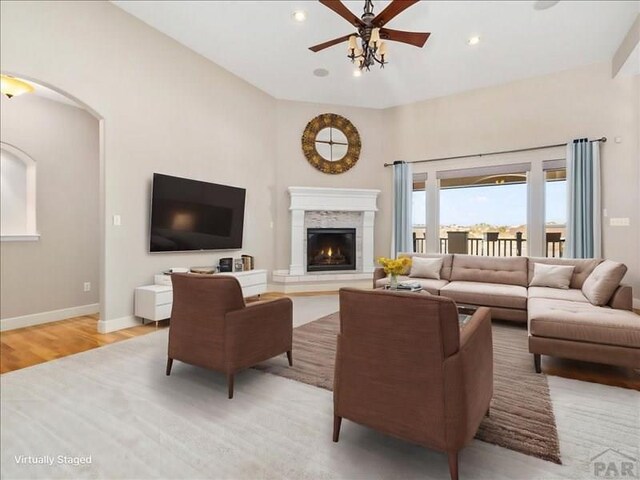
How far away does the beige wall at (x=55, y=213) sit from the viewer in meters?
3.81

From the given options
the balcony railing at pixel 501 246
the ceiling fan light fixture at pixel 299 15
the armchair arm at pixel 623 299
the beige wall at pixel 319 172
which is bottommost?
the armchair arm at pixel 623 299

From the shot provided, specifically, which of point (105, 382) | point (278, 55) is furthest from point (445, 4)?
point (105, 382)

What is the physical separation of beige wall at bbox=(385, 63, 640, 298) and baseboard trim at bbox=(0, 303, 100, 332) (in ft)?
18.9

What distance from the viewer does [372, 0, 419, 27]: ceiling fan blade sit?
267 centimetres

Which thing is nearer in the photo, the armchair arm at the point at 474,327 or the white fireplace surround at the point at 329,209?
the armchair arm at the point at 474,327

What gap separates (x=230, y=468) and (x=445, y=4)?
4592 mm

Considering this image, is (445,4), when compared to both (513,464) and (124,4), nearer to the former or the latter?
(124,4)

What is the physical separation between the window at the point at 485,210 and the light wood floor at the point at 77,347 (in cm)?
337

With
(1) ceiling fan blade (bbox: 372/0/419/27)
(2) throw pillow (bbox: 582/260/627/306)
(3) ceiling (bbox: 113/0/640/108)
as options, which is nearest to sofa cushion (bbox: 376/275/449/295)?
(2) throw pillow (bbox: 582/260/627/306)

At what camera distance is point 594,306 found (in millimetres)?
3055

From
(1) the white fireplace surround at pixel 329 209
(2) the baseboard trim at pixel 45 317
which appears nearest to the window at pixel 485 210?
(1) the white fireplace surround at pixel 329 209

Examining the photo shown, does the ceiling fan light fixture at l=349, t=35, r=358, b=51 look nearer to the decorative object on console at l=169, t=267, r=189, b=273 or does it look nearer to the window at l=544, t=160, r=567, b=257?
the decorative object on console at l=169, t=267, r=189, b=273

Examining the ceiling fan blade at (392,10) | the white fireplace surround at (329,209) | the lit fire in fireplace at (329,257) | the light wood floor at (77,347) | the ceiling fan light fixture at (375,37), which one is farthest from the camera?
the lit fire in fireplace at (329,257)

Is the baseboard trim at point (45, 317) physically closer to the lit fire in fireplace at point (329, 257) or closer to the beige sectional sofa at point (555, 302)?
the lit fire in fireplace at point (329, 257)
